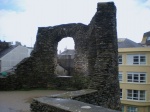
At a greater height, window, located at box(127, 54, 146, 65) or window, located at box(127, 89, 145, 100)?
window, located at box(127, 54, 146, 65)

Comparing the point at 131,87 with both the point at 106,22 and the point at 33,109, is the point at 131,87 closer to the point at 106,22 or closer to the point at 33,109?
the point at 106,22

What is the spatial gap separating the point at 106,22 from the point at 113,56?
4.52 ft

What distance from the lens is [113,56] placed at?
31.4ft

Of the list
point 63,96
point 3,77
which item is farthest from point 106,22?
point 3,77

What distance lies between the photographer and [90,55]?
1156 cm

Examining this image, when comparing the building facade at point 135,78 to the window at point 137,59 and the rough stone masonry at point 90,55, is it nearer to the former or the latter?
the window at point 137,59

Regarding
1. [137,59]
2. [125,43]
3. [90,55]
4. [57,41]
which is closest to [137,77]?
[137,59]

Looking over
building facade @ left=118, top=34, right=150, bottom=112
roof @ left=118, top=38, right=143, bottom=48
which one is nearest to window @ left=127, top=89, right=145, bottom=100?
building facade @ left=118, top=34, right=150, bottom=112

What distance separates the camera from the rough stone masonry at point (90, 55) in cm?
938

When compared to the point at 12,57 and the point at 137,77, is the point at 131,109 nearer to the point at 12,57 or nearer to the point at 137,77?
the point at 137,77

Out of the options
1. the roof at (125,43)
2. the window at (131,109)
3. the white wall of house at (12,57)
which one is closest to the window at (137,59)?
the roof at (125,43)

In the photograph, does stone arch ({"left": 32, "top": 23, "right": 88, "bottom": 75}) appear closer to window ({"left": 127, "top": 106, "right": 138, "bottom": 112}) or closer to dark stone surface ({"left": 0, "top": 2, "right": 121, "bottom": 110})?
dark stone surface ({"left": 0, "top": 2, "right": 121, "bottom": 110})

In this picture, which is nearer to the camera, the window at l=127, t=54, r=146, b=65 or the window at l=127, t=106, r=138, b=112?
the window at l=127, t=54, r=146, b=65

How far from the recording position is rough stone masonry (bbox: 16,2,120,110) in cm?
938
